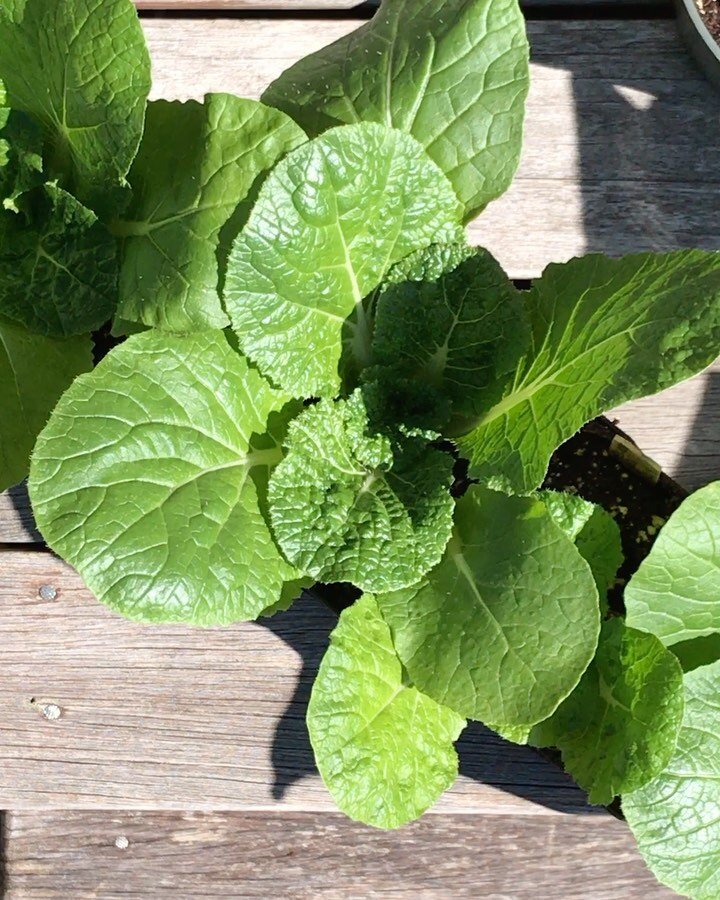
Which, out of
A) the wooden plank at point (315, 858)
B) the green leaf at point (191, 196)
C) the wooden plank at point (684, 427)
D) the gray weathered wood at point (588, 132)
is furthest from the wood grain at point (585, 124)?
the wooden plank at point (315, 858)

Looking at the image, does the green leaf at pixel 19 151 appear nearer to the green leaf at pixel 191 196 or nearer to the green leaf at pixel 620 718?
the green leaf at pixel 191 196

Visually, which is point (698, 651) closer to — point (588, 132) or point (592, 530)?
point (592, 530)

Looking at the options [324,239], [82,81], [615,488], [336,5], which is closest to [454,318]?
[324,239]

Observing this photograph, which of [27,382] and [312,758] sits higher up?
[27,382]

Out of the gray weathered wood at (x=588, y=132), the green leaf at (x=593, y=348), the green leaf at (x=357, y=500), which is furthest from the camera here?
the gray weathered wood at (x=588, y=132)

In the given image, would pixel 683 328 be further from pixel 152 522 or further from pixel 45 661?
pixel 45 661

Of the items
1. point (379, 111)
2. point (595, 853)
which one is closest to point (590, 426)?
point (379, 111)
